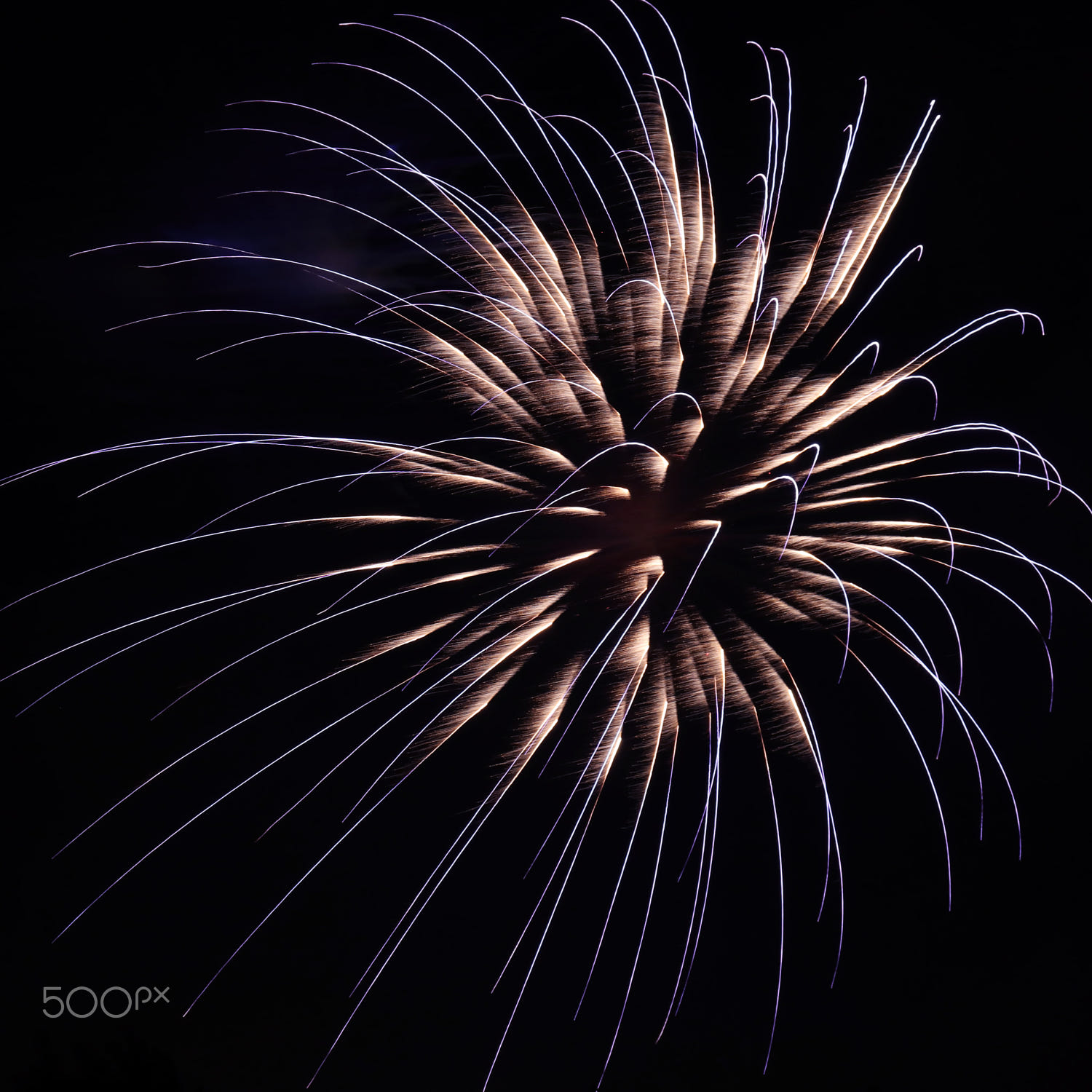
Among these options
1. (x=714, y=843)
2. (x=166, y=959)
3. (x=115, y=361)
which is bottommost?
(x=166, y=959)

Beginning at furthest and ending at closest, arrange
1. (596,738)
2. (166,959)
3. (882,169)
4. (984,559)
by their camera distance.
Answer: (984,559), (882,169), (166,959), (596,738)

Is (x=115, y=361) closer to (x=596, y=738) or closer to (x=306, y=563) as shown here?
(x=306, y=563)

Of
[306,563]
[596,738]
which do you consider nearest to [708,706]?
[596,738]

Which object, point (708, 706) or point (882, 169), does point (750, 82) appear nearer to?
point (882, 169)

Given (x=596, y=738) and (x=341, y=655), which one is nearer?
(x=596, y=738)

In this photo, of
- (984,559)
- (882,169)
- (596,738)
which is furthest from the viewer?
(984,559)

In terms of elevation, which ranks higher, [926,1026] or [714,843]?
[714,843]
